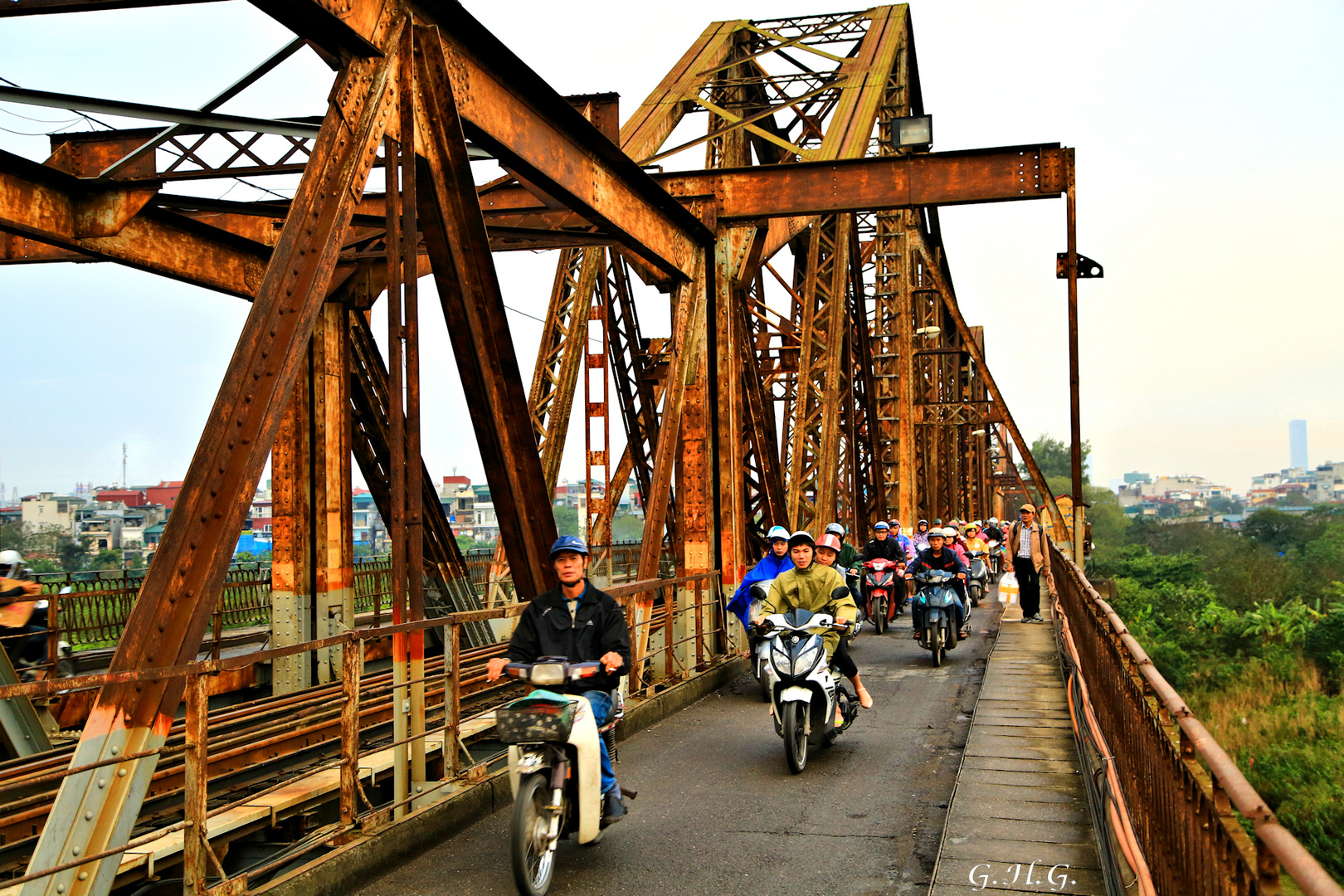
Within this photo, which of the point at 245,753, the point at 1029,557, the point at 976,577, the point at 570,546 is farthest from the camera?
the point at 976,577

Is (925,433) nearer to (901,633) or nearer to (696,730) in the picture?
(901,633)

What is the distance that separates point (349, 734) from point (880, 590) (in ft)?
39.6

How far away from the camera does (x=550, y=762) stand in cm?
565

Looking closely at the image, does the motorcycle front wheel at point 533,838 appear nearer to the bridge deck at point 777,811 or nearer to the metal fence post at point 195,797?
the bridge deck at point 777,811

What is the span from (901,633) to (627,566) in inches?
711

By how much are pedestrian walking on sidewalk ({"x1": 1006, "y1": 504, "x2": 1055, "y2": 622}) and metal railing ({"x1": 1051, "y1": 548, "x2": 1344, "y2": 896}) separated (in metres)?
10.9

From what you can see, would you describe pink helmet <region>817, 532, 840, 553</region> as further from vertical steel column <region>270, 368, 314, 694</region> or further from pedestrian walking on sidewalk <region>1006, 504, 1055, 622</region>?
pedestrian walking on sidewalk <region>1006, 504, 1055, 622</region>

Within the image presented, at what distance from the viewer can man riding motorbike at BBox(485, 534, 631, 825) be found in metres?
6.08

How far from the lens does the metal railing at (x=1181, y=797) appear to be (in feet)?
7.69

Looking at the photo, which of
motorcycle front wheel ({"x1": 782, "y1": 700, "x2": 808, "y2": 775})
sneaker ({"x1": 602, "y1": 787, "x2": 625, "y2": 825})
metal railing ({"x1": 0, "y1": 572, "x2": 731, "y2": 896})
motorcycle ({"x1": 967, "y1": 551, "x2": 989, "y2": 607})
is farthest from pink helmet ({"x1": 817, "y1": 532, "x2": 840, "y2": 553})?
motorcycle ({"x1": 967, "y1": 551, "x2": 989, "y2": 607})

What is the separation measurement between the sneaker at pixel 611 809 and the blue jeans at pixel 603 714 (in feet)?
0.10

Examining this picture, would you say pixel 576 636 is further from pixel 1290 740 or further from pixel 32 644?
pixel 1290 740

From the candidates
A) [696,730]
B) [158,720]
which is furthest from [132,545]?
[158,720]

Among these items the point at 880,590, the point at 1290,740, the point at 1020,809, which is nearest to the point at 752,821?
the point at 1020,809
